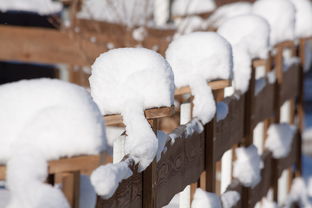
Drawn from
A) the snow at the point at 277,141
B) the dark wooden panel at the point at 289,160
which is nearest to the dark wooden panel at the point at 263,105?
the snow at the point at 277,141

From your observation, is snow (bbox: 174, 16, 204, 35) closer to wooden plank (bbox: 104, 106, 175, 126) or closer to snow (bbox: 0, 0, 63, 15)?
snow (bbox: 0, 0, 63, 15)

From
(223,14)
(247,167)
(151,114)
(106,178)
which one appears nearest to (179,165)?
(151,114)

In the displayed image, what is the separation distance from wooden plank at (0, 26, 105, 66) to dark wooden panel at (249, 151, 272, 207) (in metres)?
3.49

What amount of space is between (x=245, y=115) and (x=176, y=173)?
5.95ft

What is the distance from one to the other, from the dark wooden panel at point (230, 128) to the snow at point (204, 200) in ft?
0.93

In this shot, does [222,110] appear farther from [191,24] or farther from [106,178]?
[191,24]

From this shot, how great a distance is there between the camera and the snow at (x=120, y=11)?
8559 millimetres

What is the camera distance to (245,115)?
480cm

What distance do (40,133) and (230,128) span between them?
9.37 ft

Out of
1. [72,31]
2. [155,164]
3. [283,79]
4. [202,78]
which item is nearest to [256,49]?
[202,78]

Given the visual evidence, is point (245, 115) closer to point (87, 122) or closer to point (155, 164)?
point (155, 164)

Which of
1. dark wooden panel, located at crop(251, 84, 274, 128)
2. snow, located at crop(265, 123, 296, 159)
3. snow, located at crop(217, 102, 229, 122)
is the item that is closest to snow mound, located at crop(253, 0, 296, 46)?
dark wooden panel, located at crop(251, 84, 274, 128)

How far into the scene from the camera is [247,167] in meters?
4.57

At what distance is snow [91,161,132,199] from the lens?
6.34 ft
